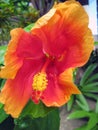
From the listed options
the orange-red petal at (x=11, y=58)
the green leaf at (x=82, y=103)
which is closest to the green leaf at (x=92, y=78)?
the green leaf at (x=82, y=103)

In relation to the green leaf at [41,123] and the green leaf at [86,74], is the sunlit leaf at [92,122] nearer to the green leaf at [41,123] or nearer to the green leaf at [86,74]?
the green leaf at [86,74]

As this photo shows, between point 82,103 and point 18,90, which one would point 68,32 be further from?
point 82,103

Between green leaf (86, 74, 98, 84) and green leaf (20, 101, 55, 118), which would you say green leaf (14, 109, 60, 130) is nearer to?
green leaf (20, 101, 55, 118)

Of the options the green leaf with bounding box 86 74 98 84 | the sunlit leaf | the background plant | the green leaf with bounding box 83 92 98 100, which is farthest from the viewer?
the green leaf with bounding box 86 74 98 84

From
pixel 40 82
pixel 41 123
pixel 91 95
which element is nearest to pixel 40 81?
pixel 40 82

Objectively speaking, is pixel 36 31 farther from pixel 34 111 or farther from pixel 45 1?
pixel 45 1

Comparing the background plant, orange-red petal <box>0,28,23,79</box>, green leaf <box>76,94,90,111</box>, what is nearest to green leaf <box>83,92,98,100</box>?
the background plant

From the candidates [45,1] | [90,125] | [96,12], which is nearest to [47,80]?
[90,125]
